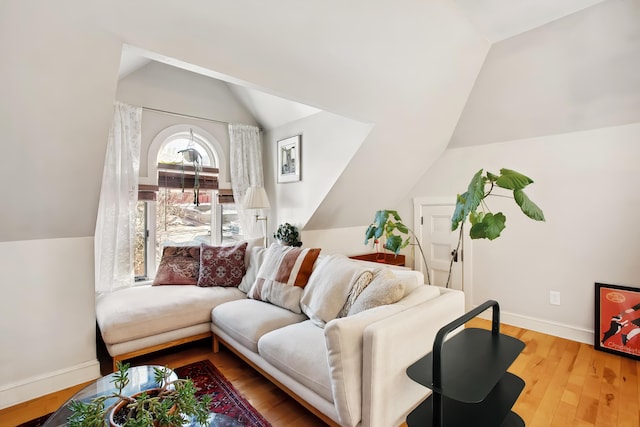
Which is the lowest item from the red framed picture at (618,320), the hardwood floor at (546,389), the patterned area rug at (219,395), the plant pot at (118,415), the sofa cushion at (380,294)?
the hardwood floor at (546,389)

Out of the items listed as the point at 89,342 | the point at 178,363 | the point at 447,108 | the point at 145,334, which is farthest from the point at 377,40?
the point at 89,342

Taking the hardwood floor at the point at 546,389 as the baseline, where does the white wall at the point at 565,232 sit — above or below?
above

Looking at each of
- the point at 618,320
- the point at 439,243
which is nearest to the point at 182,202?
the point at 439,243

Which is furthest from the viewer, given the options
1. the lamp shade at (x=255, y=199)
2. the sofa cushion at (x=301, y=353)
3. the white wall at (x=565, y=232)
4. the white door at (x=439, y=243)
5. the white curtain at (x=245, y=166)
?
the white curtain at (x=245, y=166)

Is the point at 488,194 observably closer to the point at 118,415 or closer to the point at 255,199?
the point at 118,415

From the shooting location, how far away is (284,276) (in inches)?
103

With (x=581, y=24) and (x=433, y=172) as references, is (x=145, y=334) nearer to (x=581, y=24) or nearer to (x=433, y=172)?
(x=433, y=172)

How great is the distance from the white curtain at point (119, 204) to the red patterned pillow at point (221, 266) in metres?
0.70

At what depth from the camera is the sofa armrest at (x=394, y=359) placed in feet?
4.75

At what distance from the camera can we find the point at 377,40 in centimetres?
213

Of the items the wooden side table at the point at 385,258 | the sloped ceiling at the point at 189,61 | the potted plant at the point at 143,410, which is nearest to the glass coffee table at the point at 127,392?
the potted plant at the point at 143,410

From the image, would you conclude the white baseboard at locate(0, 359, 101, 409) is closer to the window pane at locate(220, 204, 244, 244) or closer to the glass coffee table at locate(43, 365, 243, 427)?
the glass coffee table at locate(43, 365, 243, 427)

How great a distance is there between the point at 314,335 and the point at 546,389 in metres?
1.71

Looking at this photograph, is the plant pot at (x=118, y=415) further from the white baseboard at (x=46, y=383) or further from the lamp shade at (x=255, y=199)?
the lamp shade at (x=255, y=199)
